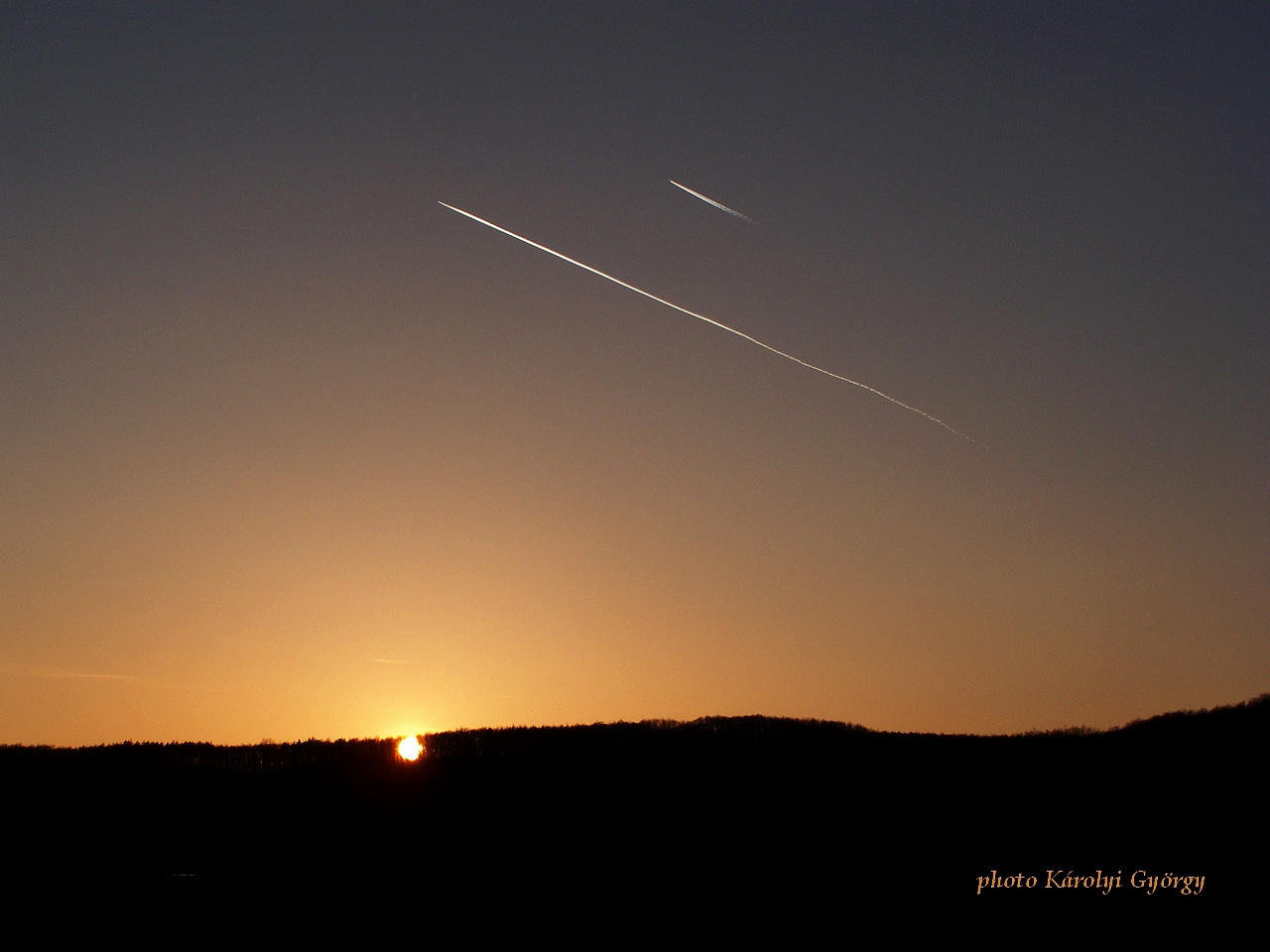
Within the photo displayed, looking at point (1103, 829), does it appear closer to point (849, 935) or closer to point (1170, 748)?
point (849, 935)

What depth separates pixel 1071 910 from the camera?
54.1ft

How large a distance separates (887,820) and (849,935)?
253 inches

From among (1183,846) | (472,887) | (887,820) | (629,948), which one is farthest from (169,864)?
(1183,846)

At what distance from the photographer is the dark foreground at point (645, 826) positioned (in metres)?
17.6

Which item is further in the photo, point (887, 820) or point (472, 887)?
point (887, 820)

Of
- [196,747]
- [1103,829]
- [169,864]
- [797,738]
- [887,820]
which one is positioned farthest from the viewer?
[196,747]

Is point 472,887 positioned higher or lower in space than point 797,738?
lower

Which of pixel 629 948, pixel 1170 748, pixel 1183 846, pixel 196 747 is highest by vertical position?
pixel 196 747

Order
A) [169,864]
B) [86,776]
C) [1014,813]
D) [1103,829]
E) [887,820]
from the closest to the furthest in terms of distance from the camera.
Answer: [1103,829]
[1014,813]
[887,820]
[169,864]
[86,776]

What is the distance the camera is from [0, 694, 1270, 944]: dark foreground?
17.6 meters

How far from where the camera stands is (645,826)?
28734mm

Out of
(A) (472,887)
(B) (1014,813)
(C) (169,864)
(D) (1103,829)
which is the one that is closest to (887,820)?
(B) (1014,813)

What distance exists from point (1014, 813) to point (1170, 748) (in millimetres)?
6943

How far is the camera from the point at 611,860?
19.0m
